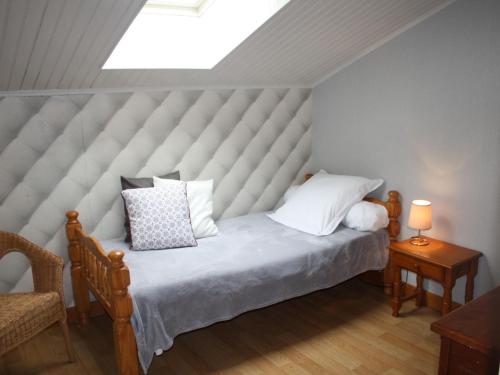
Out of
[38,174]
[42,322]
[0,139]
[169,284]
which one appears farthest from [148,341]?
[0,139]

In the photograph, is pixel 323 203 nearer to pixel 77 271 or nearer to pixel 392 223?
pixel 392 223

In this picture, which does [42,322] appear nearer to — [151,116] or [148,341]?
[148,341]

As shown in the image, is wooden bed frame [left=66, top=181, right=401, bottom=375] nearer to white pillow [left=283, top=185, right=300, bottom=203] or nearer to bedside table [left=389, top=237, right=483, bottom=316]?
bedside table [left=389, top=237, right=483, bottom=316]

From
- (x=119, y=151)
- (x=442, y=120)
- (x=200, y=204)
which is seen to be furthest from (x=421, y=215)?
(x=119, y=151)

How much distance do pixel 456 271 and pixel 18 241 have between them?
2.64 meters

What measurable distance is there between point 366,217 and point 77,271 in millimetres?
2023

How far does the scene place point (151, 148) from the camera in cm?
322

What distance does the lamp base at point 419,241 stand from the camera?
306cm

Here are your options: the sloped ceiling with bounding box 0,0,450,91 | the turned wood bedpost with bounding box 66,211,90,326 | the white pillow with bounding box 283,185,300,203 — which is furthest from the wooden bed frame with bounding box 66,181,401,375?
the sloped ceiling with bounding box 0,0,450,91

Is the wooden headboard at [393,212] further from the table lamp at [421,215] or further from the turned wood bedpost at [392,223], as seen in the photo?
the table lamp at [421,215]

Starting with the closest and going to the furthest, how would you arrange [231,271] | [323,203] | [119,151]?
[231,271], [119,151], [323,203]

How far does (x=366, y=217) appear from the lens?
319 centimetres

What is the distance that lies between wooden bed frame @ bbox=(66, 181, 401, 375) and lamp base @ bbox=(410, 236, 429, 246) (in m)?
0.22

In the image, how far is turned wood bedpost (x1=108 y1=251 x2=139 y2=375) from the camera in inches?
84.1
